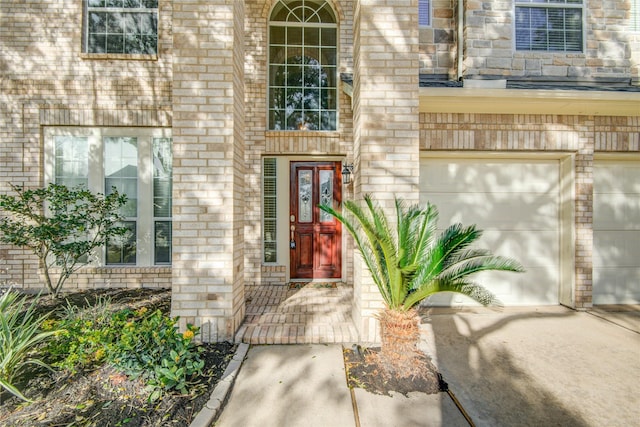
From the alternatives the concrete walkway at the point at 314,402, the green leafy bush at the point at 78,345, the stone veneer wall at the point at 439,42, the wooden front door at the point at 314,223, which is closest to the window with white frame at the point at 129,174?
the wooden front door at the point at 314,223

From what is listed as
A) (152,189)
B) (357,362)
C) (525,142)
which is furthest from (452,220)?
(152,189)

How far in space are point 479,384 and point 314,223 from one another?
353cm

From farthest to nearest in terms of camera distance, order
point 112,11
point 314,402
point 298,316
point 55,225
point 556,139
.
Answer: point 112,11, point 556,139, point 55,225, point 298,316, point 314,402

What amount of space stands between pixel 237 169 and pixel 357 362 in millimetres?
2313

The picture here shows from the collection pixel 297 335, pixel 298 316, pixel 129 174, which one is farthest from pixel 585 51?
pixel 129 174

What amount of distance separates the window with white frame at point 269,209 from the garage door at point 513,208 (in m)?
2.57

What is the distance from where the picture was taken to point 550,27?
189 inches

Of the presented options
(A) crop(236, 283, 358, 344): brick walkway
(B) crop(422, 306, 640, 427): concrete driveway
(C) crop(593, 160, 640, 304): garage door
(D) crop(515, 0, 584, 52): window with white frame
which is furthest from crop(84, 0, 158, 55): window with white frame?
(C) crop(593, 160, 640, 304): garage door

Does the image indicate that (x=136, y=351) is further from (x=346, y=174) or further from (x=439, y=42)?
(x=439, y=42)

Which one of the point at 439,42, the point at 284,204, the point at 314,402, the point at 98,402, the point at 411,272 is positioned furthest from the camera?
the point at 284,204

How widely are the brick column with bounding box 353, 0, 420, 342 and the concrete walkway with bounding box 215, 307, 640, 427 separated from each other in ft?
2.56

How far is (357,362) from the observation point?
2859 mm

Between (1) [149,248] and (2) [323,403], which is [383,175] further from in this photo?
(1) [149,248]

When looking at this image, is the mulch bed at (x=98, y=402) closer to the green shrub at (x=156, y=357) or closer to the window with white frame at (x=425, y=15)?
the green shrub at (x=156, y=357)
